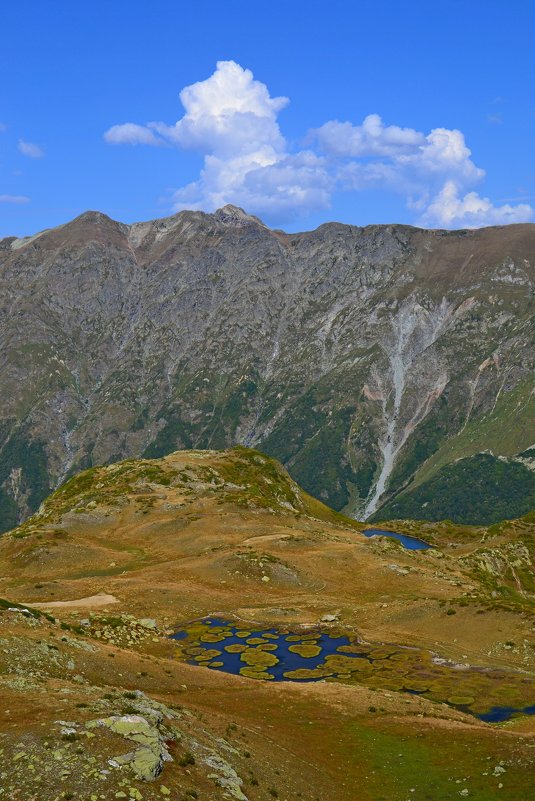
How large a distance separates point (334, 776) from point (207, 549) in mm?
89269

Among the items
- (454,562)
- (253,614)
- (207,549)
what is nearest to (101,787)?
(253,614)

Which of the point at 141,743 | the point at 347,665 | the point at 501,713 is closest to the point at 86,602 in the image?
the point at 347,665

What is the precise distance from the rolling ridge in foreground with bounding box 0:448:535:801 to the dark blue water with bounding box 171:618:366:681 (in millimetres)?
1381

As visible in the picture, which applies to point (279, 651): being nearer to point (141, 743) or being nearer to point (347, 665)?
point (347, 665)

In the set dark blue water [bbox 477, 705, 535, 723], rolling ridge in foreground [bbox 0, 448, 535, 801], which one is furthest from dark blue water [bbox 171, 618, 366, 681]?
dark blue water [bbox 477, 705, 535, 723]

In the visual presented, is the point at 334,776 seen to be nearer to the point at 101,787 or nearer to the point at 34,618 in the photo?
the point at 101,787

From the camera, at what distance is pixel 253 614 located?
9631cm

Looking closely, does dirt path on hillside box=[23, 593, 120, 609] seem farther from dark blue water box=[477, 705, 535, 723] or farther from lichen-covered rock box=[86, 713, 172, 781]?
lichen-covered rock box=[86, 713, 172, 781]

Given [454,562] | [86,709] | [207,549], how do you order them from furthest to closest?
[454,562]
[207,549]
[86,709]

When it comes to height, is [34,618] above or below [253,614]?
above

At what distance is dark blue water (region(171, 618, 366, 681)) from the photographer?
7375 centimetres

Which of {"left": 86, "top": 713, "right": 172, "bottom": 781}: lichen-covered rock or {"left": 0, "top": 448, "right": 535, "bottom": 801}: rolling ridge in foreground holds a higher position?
{"left": 86, "top": 713, "right": 172, "bottom": 781}: lichen-covered rock

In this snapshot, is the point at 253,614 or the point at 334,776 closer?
the point at 334,776

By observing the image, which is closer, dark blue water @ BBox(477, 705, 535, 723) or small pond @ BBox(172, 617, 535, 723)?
dark blue water @ BBox(477, 705, 535, 723)
